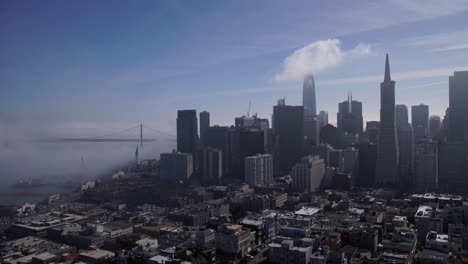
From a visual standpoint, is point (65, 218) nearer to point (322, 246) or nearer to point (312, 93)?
point (322, 246)

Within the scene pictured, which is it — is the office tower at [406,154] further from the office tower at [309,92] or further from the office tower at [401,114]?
the office tower at [309,92]

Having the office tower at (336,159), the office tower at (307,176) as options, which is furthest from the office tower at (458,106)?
the office tower at (307,176)

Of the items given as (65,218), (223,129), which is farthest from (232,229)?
(223,129)

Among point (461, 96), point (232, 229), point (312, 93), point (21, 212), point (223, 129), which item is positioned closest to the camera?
point (232, 229)

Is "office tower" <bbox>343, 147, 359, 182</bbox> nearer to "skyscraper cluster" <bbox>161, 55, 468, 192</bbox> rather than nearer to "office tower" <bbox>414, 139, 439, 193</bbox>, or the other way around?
"skyscraper cluster" <bbox>161, 55, 468, 192</bbox>

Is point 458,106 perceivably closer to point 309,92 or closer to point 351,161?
point 351,161
